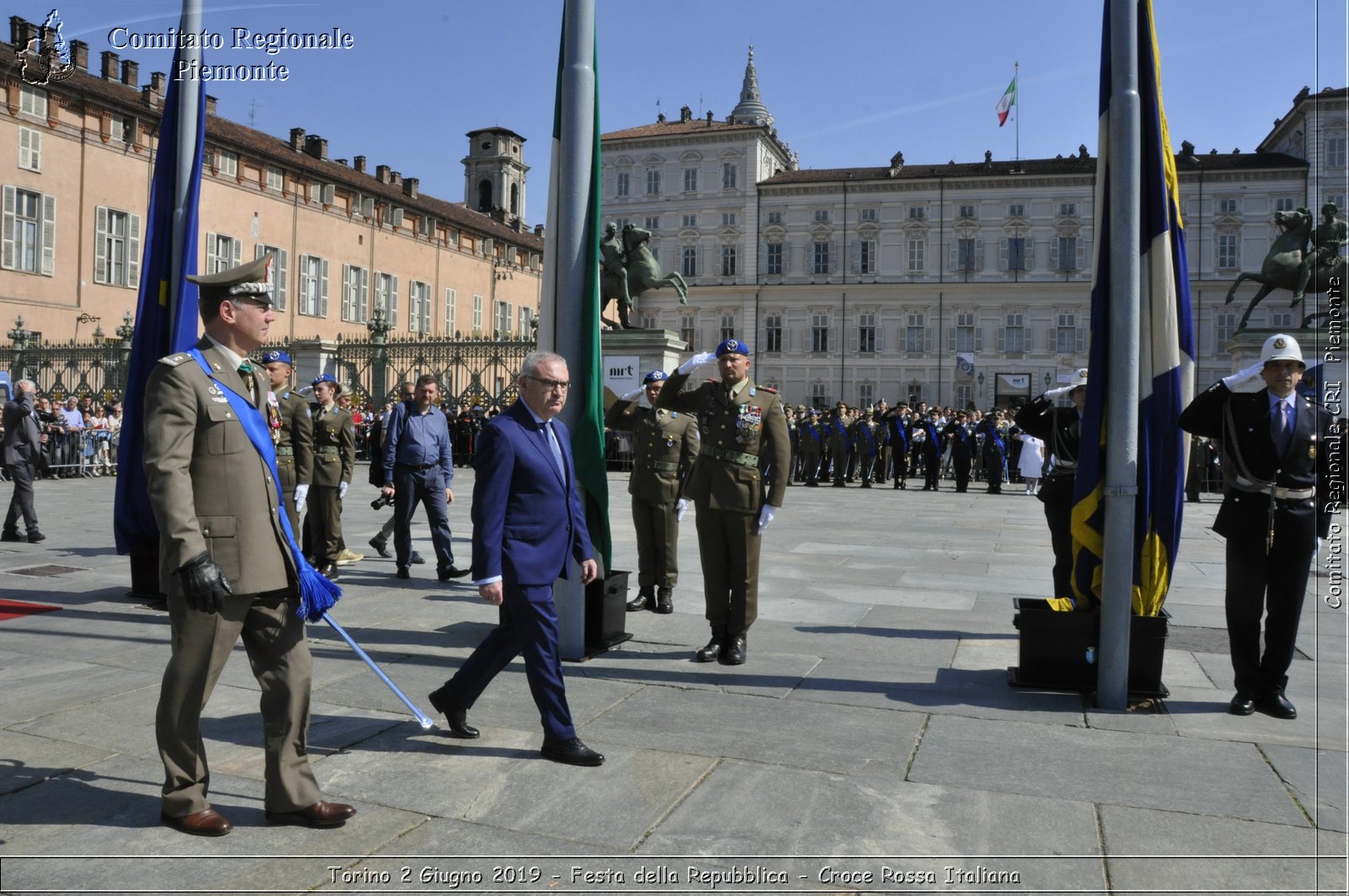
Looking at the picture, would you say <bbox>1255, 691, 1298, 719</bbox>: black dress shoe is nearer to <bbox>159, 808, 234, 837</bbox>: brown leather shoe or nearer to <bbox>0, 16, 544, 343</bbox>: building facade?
<bbox>159, 808, 234, 837</bbox>: brown leather shoe

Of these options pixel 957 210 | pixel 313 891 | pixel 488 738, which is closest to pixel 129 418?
pixel 488 738

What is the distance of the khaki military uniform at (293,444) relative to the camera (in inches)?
339

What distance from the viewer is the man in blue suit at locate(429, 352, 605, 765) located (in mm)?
4434

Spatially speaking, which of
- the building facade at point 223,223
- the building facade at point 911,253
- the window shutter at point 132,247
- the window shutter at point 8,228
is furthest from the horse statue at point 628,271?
the building facade at point 911,253

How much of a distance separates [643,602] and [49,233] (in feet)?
108

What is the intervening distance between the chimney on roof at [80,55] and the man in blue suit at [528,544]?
39.2m

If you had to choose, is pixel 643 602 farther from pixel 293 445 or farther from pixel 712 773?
pixel 712 773

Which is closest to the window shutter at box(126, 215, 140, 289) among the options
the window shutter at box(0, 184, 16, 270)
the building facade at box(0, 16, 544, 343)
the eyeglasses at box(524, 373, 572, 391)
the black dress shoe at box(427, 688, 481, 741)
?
the building facade at box(0, 16, 544, 343)

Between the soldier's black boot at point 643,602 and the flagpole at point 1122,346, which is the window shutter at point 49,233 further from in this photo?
the flagpole at point 1122,346

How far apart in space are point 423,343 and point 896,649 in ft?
80.3

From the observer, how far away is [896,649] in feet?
22.6

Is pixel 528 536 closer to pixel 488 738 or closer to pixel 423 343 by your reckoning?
pixel 488 738

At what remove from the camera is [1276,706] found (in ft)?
17.8

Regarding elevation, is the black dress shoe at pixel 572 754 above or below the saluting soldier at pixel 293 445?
below
